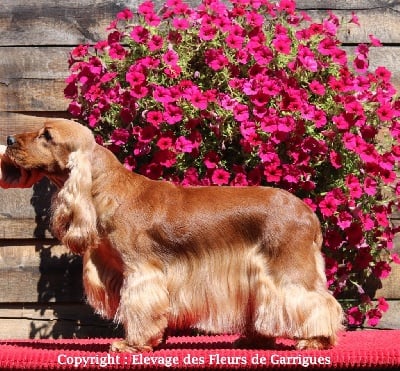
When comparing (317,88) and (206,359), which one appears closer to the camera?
(206,359)

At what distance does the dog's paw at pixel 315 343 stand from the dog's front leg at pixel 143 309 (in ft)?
2.23

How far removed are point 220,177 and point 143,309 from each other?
3.75 ft

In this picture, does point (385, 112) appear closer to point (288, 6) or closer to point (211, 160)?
point (288, 6)

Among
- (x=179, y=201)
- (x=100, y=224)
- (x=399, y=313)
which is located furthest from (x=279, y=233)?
(x=399, y=313)

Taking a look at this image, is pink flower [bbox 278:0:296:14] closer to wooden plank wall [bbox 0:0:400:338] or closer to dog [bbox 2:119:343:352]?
wooden plank wall [bbox 0:0:400:338]

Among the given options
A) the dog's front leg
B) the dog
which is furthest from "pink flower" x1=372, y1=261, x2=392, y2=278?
the dog's front leg

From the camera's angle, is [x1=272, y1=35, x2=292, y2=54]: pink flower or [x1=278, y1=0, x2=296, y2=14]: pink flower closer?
[x1=272, y1=35, x2=292, y2=54]: pink flower

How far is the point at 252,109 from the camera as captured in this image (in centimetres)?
516

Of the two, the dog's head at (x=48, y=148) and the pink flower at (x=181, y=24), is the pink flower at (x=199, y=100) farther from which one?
the dog's head at (x=48, y=148)

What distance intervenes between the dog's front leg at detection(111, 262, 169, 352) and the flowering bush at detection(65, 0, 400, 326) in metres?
1.00

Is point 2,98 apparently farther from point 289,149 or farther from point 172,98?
point 289,149

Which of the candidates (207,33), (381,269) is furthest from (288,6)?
(381,269)

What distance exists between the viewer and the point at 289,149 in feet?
17.0

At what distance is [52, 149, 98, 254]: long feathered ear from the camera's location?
4320 mm
